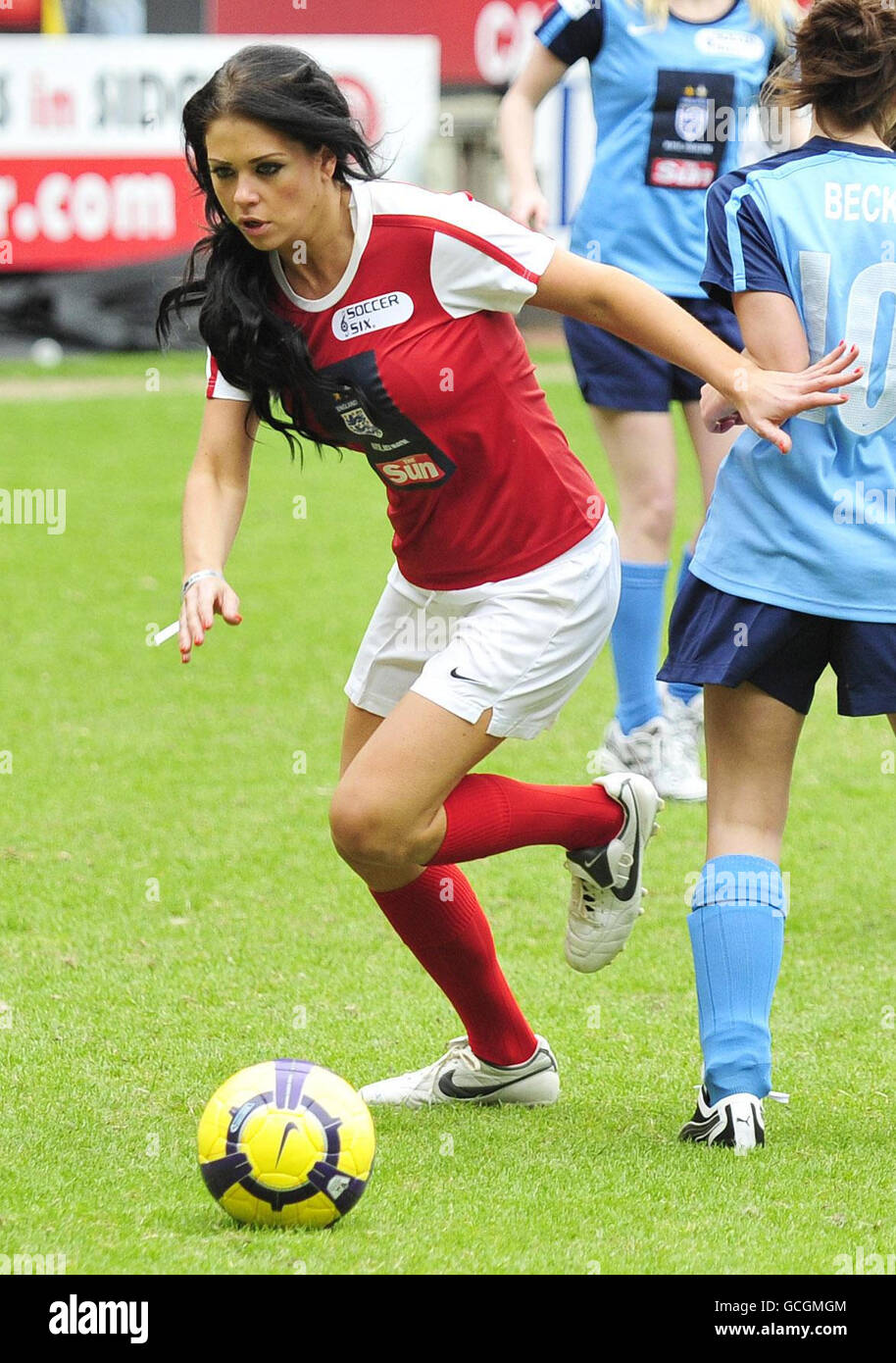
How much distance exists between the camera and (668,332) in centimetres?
358

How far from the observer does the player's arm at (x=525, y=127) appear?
613cm

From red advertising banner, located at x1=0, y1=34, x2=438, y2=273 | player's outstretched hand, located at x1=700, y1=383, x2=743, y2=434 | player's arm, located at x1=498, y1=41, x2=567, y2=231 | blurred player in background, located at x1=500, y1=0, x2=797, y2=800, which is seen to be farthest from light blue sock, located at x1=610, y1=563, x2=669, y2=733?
red advertising banner, located at x1=0, y1=34, x2=438, y2=273

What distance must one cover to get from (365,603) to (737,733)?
18.3 ft

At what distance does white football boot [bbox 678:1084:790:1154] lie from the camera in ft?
11.7

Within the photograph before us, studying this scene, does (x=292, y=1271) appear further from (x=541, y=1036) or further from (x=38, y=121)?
(x=38, y=121)

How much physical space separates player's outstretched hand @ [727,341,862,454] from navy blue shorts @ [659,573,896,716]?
1.05ft

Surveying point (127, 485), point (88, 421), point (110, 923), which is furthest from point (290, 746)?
point (88, 421)

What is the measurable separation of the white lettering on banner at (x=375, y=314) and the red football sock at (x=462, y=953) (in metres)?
1.03

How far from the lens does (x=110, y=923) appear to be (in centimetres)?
508

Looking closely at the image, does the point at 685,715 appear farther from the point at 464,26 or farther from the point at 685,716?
the point at 464,26

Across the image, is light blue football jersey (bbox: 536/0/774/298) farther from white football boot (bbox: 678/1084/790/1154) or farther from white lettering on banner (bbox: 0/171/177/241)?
white lettering on banner (bbox: 0/171/177/241)

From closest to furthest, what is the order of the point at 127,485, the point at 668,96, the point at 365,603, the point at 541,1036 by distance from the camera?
1. the point at 541,1036
2. the point at 668,96
3. the point at 365,603
4. the point at 127,485

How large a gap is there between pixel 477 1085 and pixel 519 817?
21.8 inches

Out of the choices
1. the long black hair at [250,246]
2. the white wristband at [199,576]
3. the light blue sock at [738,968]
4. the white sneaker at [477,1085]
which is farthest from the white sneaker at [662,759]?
the white wristband at [199,576]
